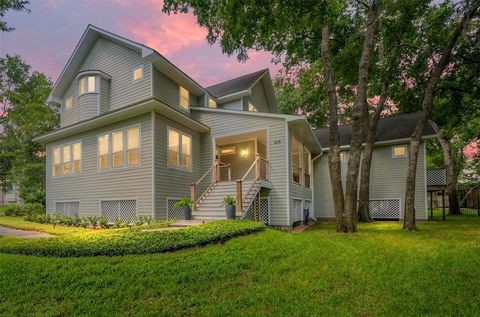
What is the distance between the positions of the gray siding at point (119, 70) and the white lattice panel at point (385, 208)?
14.1m

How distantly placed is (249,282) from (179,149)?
8.26 meters

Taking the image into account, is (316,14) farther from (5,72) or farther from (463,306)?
(5,72)

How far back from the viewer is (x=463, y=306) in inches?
136

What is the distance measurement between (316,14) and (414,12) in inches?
366

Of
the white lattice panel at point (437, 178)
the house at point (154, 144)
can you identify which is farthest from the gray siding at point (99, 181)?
the white lattice panel at point (437, 178)

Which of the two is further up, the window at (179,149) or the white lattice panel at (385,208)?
the window at (179,149)

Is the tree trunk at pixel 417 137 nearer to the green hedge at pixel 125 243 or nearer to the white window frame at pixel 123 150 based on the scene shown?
the green hedge at pixel 125 243

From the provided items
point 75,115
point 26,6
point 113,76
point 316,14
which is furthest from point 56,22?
point 316,14

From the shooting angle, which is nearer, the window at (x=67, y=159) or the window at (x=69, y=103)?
the window at (x=67, y=159)

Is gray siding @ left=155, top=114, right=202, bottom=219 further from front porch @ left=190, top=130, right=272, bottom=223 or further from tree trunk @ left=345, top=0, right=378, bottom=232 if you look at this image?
tree trunk @ left=345, top=0, right=378, bottom=232

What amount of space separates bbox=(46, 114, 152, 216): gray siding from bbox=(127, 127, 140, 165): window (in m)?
0.30

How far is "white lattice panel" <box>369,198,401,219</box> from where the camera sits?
50.1 ft

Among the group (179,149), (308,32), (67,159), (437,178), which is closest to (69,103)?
(67,159)

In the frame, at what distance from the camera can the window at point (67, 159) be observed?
13.2 m
